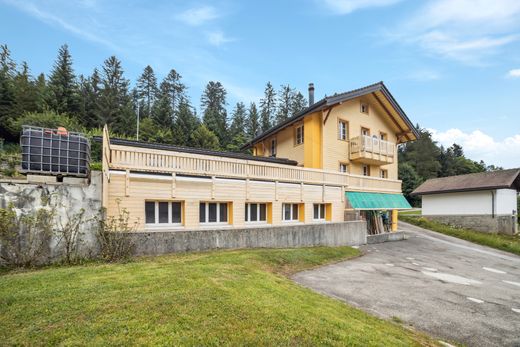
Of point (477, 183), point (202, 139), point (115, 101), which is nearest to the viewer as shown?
point (477, 183)

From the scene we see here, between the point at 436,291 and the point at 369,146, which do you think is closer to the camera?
the point at 436,291

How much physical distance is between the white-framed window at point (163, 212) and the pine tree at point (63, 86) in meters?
43.4

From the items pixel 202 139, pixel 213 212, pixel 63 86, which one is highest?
pixel 63 86

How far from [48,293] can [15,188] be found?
4.23m

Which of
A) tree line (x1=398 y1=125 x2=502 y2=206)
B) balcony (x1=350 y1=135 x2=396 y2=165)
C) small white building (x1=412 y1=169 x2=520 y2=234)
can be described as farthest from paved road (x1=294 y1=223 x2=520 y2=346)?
tree line (x1=398 y1=125 x2=502 y2=206)

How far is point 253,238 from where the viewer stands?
1182 centimetres

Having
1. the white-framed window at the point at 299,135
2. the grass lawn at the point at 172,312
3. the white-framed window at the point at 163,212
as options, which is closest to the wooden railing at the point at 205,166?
the white-framed window at the point at 163,212

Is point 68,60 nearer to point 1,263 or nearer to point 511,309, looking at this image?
point 1,263

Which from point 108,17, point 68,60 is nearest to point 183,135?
point 68,60

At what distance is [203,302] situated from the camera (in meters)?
4.70

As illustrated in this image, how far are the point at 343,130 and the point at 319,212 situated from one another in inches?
330

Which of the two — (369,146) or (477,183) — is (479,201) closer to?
(477,183)

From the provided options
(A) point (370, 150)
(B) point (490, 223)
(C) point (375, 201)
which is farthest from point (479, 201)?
(C) point (375, 201)

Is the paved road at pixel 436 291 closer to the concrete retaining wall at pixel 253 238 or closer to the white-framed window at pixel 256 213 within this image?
the concrete retaining wall at pixel 253 238
